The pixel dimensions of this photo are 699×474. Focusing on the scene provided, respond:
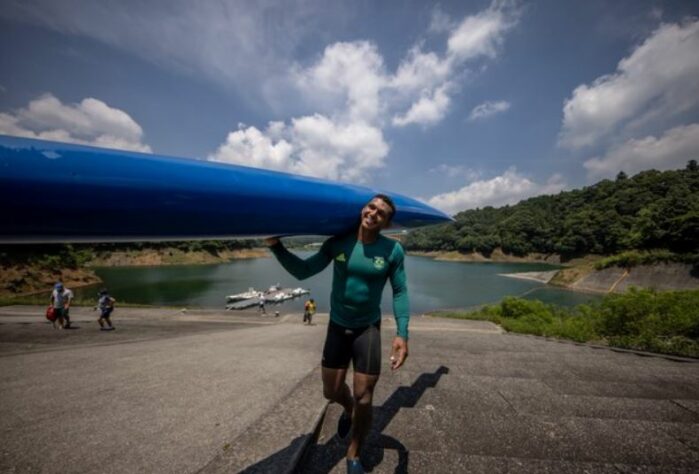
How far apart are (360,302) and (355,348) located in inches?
13.2

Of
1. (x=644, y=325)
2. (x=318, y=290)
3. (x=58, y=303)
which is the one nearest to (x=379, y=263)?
(x=644, y=325)

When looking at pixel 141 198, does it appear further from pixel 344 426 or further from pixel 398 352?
pixel 344 426

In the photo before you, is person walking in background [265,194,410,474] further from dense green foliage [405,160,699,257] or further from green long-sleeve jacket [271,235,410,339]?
dense green foliage [405,160,699,257]

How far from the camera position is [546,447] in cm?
227

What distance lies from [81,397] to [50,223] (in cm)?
286

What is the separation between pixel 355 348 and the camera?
2.21 m

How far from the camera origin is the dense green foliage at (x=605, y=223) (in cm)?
4375

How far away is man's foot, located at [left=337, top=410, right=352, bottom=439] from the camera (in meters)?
2.37

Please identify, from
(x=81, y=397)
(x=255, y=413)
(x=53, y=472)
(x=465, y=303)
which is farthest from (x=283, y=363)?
(x=465, y=303)

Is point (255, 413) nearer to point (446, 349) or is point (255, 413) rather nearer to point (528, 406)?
Answer: point (528, 406)

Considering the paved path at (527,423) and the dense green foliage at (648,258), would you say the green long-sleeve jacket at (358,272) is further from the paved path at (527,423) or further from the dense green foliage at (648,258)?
the dense green foliage at (648,258)

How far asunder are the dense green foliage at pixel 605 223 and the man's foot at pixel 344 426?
158 ft

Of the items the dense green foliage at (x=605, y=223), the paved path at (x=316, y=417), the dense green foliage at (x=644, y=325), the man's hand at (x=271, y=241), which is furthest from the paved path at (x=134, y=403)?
the dense green foliage at (x=605, y=223)

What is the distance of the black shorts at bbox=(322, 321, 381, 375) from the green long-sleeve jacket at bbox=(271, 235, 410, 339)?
0.19 feet
